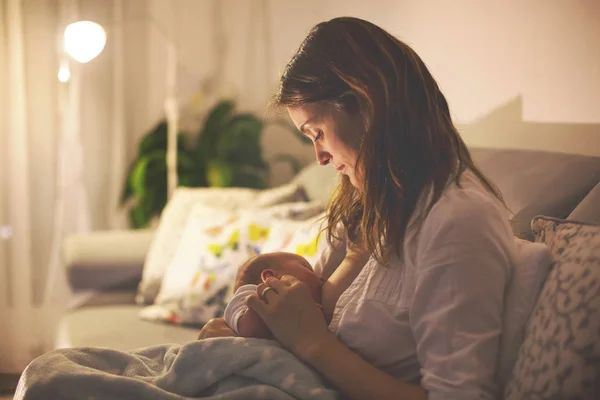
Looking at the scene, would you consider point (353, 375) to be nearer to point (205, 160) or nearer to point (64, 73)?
point (205, 160)

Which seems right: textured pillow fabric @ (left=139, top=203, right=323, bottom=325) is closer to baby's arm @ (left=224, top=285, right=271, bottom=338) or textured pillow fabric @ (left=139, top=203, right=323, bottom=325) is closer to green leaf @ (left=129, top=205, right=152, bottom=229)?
baby's arm @ (left=224, top=285, right=271, bottom=338)

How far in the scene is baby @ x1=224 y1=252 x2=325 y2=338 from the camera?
4.37ft

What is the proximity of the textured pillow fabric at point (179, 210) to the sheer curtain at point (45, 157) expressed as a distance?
101 centimetres

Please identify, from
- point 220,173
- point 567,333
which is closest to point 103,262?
point 220,173

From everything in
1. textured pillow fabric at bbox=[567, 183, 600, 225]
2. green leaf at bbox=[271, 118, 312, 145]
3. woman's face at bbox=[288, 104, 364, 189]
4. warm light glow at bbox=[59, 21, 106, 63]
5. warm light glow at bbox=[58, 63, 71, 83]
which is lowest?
green leaf at bbox=[271, 118, 312, 145]

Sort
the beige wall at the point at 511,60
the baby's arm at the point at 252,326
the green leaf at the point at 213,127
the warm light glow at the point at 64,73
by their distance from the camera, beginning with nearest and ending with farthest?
the baby's arm at the point at 252,326
the beige wall at the point at 511,60
the warm light glow at the point at 64,73
the green leaf at the point at 213,127

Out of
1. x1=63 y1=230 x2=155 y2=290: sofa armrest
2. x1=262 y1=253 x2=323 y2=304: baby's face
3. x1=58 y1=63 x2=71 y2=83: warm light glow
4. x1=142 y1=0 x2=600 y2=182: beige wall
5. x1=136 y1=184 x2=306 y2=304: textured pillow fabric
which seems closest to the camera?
x1=262 y1=253 x2=323 y2=304: baby's face

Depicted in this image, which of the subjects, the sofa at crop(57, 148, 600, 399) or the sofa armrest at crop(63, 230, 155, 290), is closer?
the sofa at crop(57, 148, 600, 399)

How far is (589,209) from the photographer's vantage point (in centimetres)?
129

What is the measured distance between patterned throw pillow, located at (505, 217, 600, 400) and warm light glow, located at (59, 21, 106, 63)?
2.32 meters

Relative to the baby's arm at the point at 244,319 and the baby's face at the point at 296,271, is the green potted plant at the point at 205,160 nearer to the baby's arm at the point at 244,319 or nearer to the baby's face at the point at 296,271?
the baby's face at the point at 296,271

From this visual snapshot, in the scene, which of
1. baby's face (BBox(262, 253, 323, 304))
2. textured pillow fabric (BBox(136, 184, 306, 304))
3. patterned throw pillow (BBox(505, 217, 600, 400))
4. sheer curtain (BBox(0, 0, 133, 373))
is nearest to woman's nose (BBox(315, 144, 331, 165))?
baby's face (BBox(262, 253, 323, 304))

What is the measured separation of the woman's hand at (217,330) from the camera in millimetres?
1411

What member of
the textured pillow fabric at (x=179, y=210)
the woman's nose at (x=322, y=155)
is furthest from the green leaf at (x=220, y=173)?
the woman's nose at (x=322, y=155)
